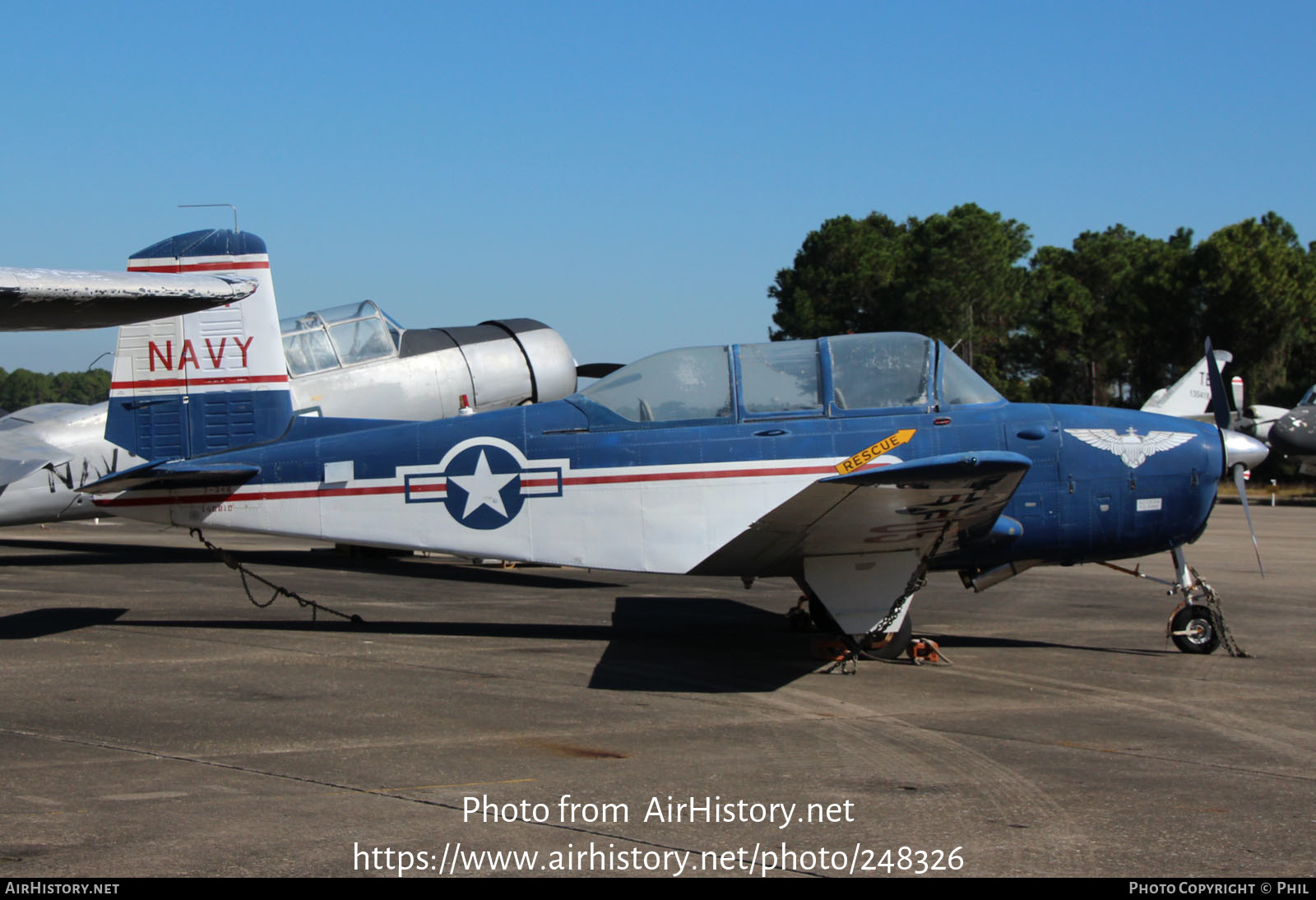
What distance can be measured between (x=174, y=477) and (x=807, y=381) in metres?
5.13

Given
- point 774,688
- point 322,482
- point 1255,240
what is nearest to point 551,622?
point 322,482

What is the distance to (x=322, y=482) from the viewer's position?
9.21 metres

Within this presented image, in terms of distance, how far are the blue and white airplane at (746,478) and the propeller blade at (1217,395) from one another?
27 centimetres

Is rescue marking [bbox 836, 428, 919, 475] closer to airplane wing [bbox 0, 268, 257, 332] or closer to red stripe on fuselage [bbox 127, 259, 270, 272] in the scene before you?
airplane wing [bbox 0, 268, 257, 332]

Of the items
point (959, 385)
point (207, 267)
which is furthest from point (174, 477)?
point (959, 385)

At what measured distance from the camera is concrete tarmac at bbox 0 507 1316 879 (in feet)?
14.0

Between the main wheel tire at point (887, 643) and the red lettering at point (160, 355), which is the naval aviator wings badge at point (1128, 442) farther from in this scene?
the red lettering at point (160, 355)

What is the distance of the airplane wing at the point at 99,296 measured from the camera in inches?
168

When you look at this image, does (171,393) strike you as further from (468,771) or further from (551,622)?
(468,771)

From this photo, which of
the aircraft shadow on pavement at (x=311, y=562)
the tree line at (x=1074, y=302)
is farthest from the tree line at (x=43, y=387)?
the aircraft shadow on pavement at (x=311, y=562)

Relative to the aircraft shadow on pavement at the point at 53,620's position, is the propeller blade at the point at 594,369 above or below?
above

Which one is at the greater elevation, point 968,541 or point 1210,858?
point 968,541

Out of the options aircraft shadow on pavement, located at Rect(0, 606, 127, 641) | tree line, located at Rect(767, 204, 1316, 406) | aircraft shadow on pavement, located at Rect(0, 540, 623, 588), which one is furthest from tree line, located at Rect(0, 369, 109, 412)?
aircraft shadow on pavement, located at Rect(0, 606, 127, 641)

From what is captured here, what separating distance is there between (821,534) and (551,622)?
12.2ft
